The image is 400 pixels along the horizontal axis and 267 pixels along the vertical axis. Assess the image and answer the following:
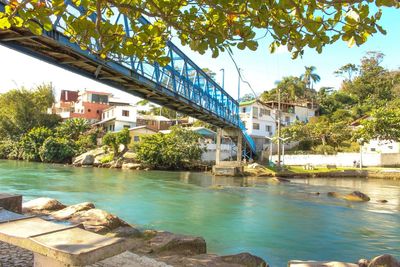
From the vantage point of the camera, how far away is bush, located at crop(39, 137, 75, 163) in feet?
159

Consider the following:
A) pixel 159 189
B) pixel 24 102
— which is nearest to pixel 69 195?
pixel 159 189

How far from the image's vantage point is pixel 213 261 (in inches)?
302

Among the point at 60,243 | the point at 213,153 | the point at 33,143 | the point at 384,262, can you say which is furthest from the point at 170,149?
the point at 60,243

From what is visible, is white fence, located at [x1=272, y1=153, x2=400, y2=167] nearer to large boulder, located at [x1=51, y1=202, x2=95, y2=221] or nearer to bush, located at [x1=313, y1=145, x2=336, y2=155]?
bush, located at [x1=313, y1=145, x2=336, y2=155]

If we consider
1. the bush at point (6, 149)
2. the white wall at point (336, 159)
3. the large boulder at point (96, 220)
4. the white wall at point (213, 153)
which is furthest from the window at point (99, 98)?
the large boulder at point (96, 220)

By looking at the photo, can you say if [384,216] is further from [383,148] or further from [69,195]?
[383,148]

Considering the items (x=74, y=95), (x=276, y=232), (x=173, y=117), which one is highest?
(x=74, y=95)

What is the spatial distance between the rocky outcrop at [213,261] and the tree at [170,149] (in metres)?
34.9

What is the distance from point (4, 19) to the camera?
5.71 metres

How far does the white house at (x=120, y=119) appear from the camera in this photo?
188 feet

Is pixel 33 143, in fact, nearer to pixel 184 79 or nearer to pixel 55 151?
pixel 55 151

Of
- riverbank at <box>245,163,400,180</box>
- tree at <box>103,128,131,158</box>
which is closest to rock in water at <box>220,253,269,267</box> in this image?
riverbank at <box>245,163,400,180</box>

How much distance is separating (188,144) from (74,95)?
48.3 meters

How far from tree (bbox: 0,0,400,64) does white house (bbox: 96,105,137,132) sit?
51.8 m
